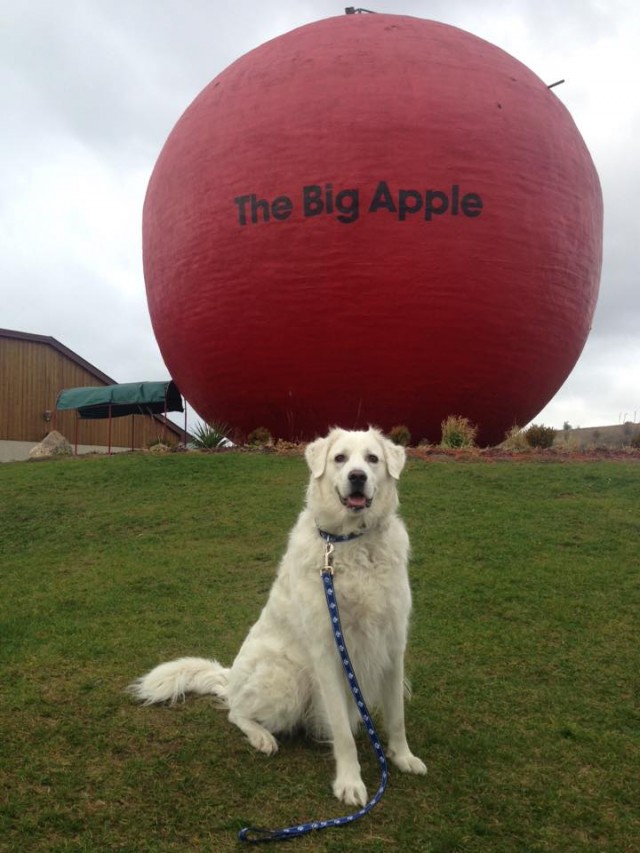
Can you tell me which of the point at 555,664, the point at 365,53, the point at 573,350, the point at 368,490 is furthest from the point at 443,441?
the point at 368,490

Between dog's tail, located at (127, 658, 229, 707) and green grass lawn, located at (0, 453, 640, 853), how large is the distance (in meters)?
0.10

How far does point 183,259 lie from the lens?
13.5 meters

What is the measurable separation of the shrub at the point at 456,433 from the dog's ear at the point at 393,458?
8.79 meters

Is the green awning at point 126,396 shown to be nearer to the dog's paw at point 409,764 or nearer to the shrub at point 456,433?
the shrub at point 456,433

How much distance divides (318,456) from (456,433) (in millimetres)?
9054

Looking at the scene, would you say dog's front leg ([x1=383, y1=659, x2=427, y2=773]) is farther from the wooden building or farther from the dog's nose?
the wooden building

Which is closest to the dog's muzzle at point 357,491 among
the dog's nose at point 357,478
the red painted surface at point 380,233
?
the dog's nose at point 357,478

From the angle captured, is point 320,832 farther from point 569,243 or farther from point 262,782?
point 569,243

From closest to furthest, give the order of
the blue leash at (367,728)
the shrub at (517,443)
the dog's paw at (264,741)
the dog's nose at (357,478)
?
the blue leash at (367,728)
the dog's nose at (357,478)
the dog's paw at (264,741)
the shrub at (517,443)

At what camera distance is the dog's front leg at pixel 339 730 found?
121 inches

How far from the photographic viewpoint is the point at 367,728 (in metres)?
3.17

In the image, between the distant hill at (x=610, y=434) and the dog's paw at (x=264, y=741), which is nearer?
the dog's paw at (x=264, y=741)

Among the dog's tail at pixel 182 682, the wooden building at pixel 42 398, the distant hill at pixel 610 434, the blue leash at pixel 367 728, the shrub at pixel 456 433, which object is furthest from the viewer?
the wooden building at pixel 42 398

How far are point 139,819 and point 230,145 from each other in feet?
38.5
